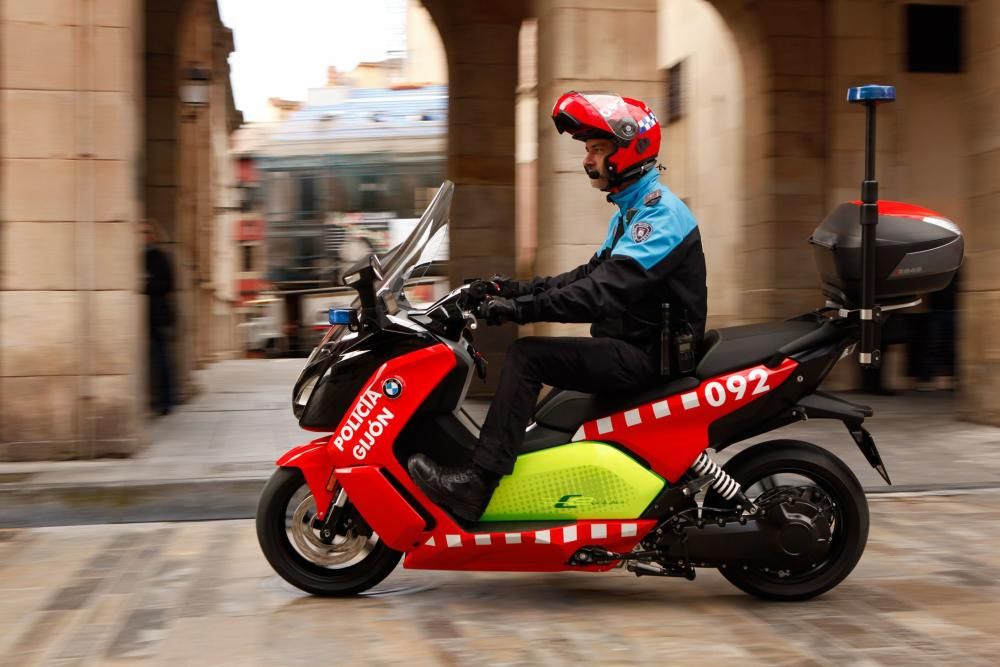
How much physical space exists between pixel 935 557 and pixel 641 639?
1874 mm

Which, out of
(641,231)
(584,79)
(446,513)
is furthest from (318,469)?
(584,79)

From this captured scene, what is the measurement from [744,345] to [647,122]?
0.90m

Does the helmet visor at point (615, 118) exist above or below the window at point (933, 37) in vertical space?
below

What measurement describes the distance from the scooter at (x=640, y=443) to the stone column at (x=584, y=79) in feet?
15.3

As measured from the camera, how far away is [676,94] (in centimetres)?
2034

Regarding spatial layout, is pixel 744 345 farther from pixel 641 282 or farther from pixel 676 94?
pixel 676 94

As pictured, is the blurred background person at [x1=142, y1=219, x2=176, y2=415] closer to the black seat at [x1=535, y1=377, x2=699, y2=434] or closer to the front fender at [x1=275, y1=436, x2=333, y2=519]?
the front fender at [x1=275, y1=436, x2=333, y2=519]

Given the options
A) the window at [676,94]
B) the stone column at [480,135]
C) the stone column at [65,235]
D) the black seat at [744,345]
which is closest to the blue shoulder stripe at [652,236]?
the black seat at [744,345]

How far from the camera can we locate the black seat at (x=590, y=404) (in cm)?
453

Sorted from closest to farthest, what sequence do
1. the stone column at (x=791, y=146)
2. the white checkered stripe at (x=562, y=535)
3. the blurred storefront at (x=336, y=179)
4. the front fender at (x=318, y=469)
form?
the white checkered stripe at (x=562, y=535)
the front fender at (x=318, y=469)
the stone column at (x=791, y=146)
the blurred storefront at (x=336, y=179)

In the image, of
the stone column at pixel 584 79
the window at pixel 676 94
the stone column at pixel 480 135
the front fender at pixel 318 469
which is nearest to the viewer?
the front fender at pixel 318 469

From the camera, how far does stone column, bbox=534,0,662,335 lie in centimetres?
927

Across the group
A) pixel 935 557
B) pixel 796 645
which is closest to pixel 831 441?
pixel 935 557

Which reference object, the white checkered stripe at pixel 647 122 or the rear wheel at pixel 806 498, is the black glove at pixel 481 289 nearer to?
the white checkered stripe at pixel 647 122
